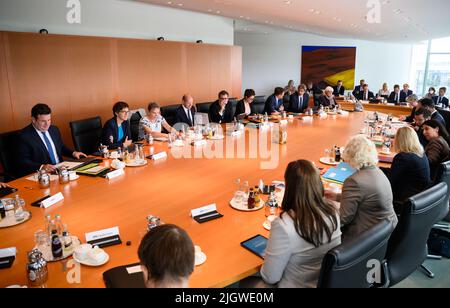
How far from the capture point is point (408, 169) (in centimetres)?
301

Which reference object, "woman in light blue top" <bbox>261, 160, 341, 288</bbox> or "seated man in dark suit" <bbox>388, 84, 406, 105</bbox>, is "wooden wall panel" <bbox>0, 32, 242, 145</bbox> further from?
"seated man in dark suit" <bbox>388, 84, 406, 105</bbox>

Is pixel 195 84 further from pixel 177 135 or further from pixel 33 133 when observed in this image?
pixel 33 133

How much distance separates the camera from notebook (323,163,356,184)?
3.18m

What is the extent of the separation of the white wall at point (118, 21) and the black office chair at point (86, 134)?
204 cm

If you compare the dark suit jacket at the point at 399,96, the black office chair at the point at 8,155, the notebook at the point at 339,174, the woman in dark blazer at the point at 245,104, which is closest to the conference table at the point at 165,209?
the notebook at the point at 339,174

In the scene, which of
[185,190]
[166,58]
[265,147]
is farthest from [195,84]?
[185,190]

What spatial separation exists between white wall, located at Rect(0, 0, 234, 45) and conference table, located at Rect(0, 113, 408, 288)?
9.87 ft

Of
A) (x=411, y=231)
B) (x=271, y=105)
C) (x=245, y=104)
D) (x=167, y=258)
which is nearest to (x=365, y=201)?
(x=411, y=231)

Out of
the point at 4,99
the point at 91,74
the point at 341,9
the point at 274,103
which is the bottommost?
the point at 274,103

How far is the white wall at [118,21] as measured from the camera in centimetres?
527

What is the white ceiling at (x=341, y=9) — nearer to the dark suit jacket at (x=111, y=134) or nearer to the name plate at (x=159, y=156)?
the dark suit jacket at (x=111, y=134)

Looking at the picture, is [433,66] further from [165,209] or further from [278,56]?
[165,209]

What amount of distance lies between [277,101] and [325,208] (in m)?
5.86

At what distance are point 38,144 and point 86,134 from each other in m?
0.90
